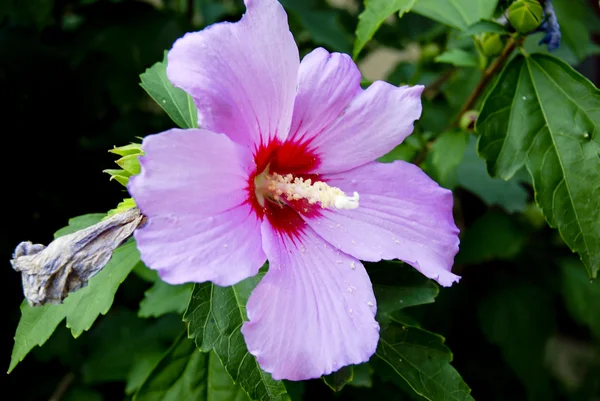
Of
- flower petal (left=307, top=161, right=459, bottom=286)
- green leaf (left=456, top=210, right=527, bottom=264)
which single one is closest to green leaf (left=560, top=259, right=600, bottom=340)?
green leaf (left=456, top=210, right=527, bottom=264)

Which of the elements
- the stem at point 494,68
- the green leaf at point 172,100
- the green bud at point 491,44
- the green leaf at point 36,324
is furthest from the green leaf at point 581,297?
the green leaf at point 36,324

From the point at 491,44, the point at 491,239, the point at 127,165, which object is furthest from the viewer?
the point at 491,239

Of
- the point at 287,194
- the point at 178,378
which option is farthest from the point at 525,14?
the point at 178,378

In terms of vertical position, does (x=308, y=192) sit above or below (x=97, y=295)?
above

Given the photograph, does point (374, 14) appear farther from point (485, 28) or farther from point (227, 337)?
point (227, 337)

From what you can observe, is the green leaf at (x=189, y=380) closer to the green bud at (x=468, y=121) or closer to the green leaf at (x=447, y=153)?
the green leaf at (x=447, y=153)

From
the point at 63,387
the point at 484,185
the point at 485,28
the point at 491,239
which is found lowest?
the point at 63,387

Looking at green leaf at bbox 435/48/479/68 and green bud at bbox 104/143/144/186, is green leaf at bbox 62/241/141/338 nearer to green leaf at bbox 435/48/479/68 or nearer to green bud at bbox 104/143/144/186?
green bud at bbox 104/143/144/186
